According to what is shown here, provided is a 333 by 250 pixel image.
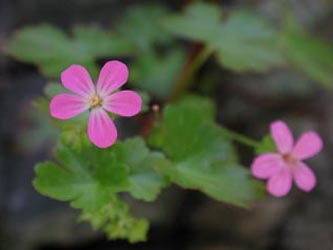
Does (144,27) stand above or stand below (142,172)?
above

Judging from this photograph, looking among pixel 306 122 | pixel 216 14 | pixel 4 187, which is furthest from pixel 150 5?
pixel 4 187

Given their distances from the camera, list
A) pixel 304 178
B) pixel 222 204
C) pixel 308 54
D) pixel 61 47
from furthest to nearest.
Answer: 1. pixel 222 204
2. pixel 308 54
3. pixel 61 47
4. pixel 304 178

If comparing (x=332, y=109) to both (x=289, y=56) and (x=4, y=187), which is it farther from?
(x=4, y=187)

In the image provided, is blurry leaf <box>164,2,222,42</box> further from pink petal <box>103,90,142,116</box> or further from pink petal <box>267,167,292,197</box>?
pink petal <box>103,90,142,116</box>

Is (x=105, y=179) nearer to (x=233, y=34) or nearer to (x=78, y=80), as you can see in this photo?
(x=78, y=80)

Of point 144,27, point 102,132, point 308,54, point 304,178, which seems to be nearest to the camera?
point 102,132

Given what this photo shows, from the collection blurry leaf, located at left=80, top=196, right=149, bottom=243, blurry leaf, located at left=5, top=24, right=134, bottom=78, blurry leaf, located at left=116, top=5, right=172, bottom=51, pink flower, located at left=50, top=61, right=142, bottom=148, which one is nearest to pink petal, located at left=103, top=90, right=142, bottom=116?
pink flower, located at left=50, top=61, right=142, bottom=148

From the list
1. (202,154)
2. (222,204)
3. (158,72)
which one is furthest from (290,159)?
(158,72)
